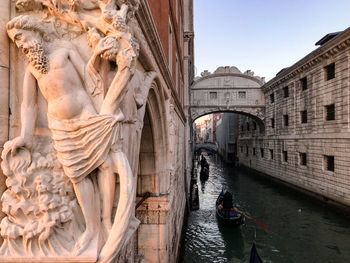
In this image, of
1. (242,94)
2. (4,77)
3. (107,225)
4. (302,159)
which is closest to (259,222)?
(302,159)

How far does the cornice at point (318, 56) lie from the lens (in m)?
12.4

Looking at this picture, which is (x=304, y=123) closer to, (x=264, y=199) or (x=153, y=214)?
(x=264, y=199)

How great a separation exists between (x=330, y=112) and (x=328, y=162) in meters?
2.60

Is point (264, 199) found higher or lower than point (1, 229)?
lower

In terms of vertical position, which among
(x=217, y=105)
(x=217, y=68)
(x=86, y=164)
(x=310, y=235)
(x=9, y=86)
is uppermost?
(x=217, y=68)

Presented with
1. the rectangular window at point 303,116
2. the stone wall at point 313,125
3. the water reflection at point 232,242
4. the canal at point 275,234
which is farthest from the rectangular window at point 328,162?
the water reflection at point 232,242

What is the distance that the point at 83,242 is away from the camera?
5.75 ft

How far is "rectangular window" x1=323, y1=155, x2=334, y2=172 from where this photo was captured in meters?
13.7

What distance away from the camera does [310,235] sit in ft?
34.7

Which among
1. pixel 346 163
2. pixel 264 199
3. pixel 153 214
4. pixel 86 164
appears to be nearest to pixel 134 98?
pixel 86 164

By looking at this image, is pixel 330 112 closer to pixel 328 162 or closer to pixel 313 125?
pixel 313 125

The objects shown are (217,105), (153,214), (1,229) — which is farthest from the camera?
(217,105)

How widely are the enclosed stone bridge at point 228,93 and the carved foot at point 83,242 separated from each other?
21.3 metres

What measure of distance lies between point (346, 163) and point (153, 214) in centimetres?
1080
